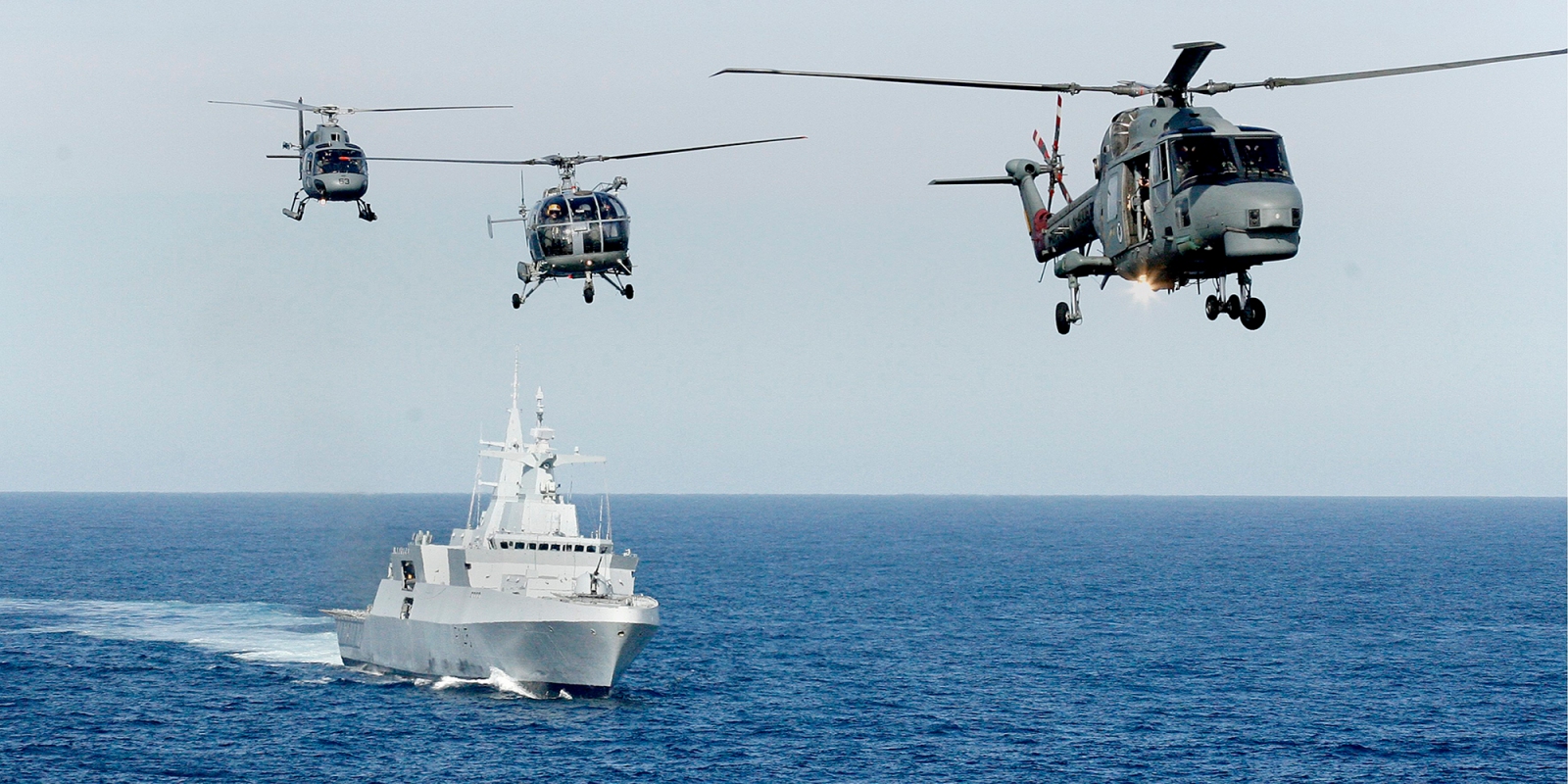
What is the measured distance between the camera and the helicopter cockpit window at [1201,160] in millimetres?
20203

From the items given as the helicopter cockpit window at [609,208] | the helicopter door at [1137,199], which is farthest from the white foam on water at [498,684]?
the helicopter door at [1137,199]

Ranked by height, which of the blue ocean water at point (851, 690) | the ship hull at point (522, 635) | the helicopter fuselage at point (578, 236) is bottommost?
the blue ocean water at point (851, 690)

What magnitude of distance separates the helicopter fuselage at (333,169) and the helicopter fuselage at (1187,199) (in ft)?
84.5

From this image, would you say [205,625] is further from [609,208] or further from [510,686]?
[609,208]

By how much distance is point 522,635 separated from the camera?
63281 millimetres

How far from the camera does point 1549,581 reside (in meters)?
137

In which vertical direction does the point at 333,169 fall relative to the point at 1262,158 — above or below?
above

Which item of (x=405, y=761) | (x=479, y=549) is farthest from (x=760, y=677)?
(x=405, y=761)

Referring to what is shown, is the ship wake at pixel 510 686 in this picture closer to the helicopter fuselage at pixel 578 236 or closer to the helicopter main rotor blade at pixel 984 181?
the helicopter fuselage at pixel 578 236

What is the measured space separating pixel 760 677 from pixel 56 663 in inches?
1467

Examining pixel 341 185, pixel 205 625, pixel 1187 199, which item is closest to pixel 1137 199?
pixel 1187 199

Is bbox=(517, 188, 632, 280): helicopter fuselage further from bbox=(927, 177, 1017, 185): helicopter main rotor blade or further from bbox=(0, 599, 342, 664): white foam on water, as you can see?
bbox=(0, 599, 342, 664): white foam on water

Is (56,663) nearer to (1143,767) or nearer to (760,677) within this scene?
(760,677)

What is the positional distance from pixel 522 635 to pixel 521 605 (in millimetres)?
1608
